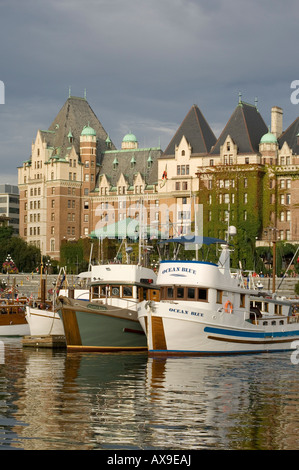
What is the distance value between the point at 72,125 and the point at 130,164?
1341cm

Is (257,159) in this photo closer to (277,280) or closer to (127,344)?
(277,280)

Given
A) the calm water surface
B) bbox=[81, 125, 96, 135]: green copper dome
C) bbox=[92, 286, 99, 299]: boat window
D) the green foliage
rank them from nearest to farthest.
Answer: the calm water surface < bbox=[92, 286, 99, 299]: boat window < the green foliage < bbox=[81, 125, 96, 135]: green copper dome

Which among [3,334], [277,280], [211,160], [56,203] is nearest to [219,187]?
[211,160]

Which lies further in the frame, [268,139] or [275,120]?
[275,120]

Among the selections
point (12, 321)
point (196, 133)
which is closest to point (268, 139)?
point (196, 133)

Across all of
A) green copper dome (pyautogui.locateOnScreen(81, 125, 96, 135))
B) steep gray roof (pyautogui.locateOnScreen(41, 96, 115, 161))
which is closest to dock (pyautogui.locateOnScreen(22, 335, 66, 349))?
steep gray roof (pyautogui.locateOnScreen(41, 96, 115, 161))

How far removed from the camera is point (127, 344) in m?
52.2

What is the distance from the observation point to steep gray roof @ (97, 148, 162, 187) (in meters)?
161

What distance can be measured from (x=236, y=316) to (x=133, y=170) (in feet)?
377

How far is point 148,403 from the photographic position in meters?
31.7

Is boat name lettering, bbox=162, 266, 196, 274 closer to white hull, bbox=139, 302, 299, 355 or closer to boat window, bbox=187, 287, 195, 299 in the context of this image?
boat window, bbox=187, 287, 195, 299

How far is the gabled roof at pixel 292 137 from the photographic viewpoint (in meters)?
127

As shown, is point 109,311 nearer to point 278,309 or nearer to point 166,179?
point 278,309

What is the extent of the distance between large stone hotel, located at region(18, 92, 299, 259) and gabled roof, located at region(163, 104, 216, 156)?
197 mm
